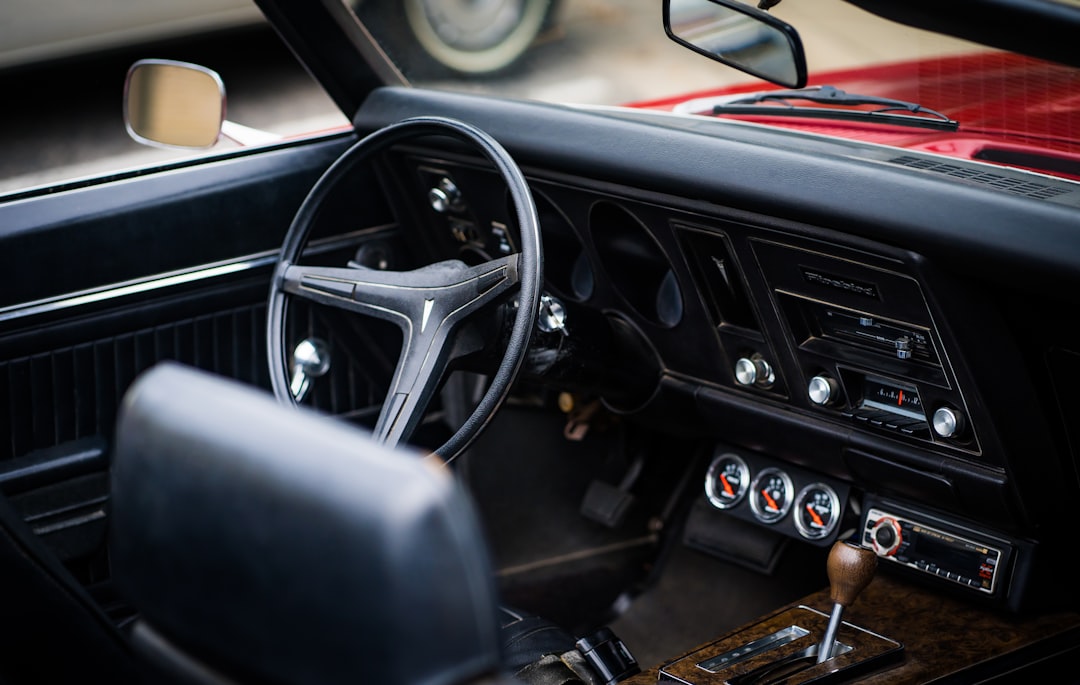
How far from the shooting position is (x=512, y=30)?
10.1ft

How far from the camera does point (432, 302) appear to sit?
5.62 feet

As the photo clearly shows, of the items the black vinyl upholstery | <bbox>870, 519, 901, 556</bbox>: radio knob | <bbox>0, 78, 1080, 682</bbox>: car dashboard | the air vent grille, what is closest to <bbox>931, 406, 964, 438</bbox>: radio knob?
<bbox>0, 78, 1080, 682</bbox>: car dashboard

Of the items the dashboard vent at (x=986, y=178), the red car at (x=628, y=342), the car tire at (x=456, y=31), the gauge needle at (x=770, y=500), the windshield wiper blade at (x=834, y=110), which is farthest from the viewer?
the car tire at (x=456, y=31)

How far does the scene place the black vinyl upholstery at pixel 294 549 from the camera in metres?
0.68

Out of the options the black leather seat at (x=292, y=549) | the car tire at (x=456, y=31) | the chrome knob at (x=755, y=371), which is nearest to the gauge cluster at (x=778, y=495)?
the chrome knob at (x=755, y=371)

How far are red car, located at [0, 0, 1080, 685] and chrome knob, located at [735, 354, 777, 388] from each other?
0.01 meters

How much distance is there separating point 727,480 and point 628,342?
0.36 m

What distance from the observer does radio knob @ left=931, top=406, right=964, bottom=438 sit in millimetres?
1684

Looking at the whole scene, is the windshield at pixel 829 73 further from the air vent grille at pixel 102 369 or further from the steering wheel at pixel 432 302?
the air vent grille at pixel 102 369

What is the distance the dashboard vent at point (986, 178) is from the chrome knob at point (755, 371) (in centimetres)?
46

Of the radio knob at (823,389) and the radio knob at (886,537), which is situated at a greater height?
the radio knob at (823,389)

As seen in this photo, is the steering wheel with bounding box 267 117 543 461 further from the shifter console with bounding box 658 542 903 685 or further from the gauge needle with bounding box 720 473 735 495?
the gauge needle with bounding box 720 473 735 495

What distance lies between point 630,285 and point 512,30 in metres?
1.25

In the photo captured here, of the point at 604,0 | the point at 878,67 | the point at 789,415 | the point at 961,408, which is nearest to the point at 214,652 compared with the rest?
the point at 961,408
